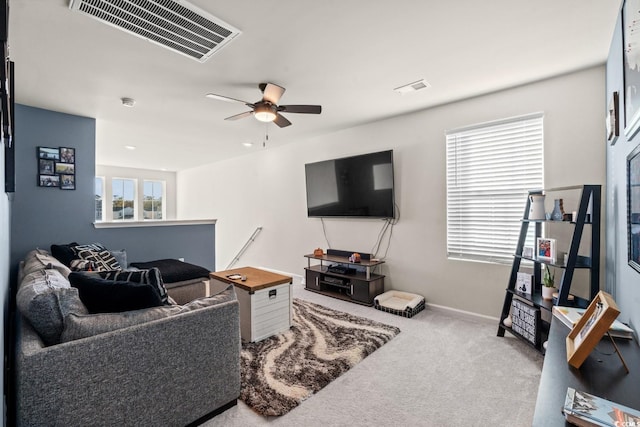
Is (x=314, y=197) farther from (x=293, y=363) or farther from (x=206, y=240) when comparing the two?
(x=293, y=363)

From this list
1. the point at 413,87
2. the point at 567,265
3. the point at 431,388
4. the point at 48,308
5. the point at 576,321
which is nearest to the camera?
the point at 48,308

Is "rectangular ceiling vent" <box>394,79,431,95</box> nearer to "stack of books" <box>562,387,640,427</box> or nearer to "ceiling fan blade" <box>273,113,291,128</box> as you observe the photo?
"ceiling fan blade" <box>273,113,291,128</box>

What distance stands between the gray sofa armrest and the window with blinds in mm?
2696

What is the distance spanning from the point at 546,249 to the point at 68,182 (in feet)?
17.0

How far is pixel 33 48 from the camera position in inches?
87.5

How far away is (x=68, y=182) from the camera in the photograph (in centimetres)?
367

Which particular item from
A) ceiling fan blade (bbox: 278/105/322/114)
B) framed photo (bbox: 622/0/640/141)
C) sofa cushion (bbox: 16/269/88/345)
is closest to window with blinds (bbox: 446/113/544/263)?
framed photo (bbox: 622/0/640/141)

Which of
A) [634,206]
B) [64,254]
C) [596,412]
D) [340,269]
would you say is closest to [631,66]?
[634,206]

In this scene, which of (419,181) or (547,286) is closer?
(547,286)

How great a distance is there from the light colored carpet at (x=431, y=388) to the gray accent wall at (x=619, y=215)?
806 mm

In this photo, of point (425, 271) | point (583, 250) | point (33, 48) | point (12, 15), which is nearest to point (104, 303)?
point (12, 15)

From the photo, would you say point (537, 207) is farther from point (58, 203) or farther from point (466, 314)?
point (58, 203)

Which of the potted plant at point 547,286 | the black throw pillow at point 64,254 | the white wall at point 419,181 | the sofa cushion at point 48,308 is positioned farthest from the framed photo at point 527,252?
the black throw pillow at point 64,254

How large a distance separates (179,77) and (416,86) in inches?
89.3
